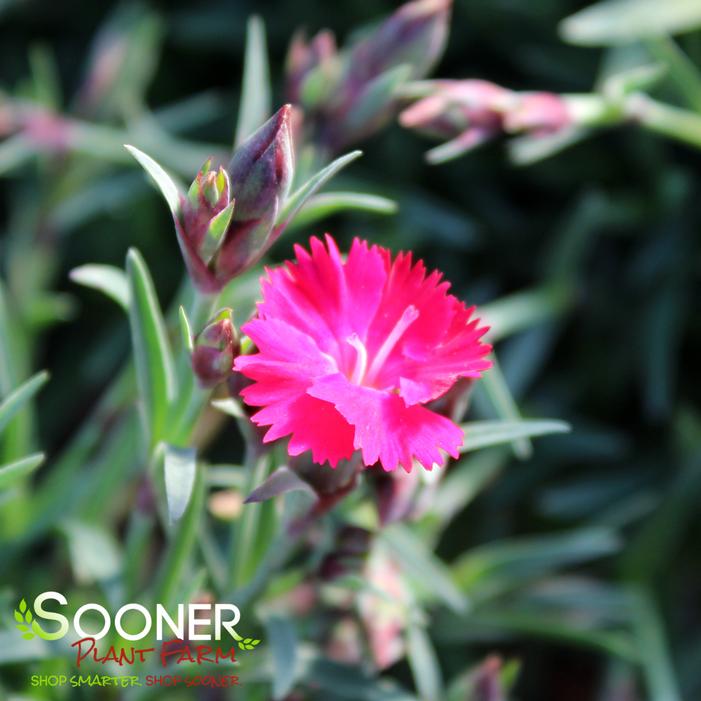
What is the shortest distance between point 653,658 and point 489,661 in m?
0.38

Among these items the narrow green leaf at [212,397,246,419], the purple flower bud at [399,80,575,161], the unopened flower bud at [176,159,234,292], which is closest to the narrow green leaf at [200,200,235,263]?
the unopened flower bud at [176,159,234,292]

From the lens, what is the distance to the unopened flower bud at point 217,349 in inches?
26.6

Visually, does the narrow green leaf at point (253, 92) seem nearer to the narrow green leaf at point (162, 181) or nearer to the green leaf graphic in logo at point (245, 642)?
the narrow green leaf at point (162, 181)

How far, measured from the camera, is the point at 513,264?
1.51 meters

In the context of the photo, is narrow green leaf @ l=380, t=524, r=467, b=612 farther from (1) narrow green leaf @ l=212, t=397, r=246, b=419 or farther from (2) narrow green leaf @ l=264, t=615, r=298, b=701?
(1) narrow green leaf @ l=212, t=397, r=246, b=419

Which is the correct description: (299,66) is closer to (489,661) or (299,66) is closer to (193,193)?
(193,193)

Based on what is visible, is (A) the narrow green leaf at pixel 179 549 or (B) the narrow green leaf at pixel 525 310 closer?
(A) the narrow green leaf at pixel 179 549

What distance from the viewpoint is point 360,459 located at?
0.72m

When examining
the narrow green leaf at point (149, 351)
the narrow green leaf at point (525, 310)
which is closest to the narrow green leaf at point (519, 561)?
the narrow green leaf at point (525, 310)

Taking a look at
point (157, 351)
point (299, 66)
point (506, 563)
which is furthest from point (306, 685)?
point (299, 66)

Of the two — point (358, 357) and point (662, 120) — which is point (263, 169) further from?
point (662, 120)

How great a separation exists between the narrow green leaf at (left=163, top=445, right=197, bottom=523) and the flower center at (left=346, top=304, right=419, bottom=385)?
15cm

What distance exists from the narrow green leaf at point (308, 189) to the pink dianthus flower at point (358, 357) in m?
0.05

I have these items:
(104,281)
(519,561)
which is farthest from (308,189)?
(519,561)
